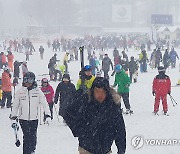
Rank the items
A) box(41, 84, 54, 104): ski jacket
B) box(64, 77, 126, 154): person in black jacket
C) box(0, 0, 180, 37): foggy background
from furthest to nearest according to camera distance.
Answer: box(0, 0, 180, 37): foggy background → box(41, 84, 54, 104): ski jacket → box(64, 77, 126, 154): person in black jacket

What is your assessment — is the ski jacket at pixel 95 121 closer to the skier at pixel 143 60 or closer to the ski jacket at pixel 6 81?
the ski jacket at pixel 6 81

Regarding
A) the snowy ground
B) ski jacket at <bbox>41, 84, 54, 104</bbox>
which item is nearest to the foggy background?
the snowy ground

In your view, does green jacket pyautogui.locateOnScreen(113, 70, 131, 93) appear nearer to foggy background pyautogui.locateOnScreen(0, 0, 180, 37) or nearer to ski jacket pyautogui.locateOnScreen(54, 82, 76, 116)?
ski jacket pyautogui.locateOnScreen(54, 82, 76, 116)

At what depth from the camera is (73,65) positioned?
95.3 ft

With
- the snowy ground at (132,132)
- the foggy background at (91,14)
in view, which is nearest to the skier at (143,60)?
the snowy ground at (132,132)

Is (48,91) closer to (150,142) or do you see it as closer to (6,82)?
(6,82)

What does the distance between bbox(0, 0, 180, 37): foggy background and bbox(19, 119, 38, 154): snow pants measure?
249ft

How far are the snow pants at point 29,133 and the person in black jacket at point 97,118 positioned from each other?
2915mm

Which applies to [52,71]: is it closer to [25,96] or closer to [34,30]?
[25,96]

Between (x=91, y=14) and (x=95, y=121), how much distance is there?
102768mm

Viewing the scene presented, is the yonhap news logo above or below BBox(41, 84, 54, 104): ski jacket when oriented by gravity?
below

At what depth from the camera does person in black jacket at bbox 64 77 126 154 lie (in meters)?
4.17

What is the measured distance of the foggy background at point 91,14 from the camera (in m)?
90.1

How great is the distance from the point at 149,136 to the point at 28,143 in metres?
3.16
